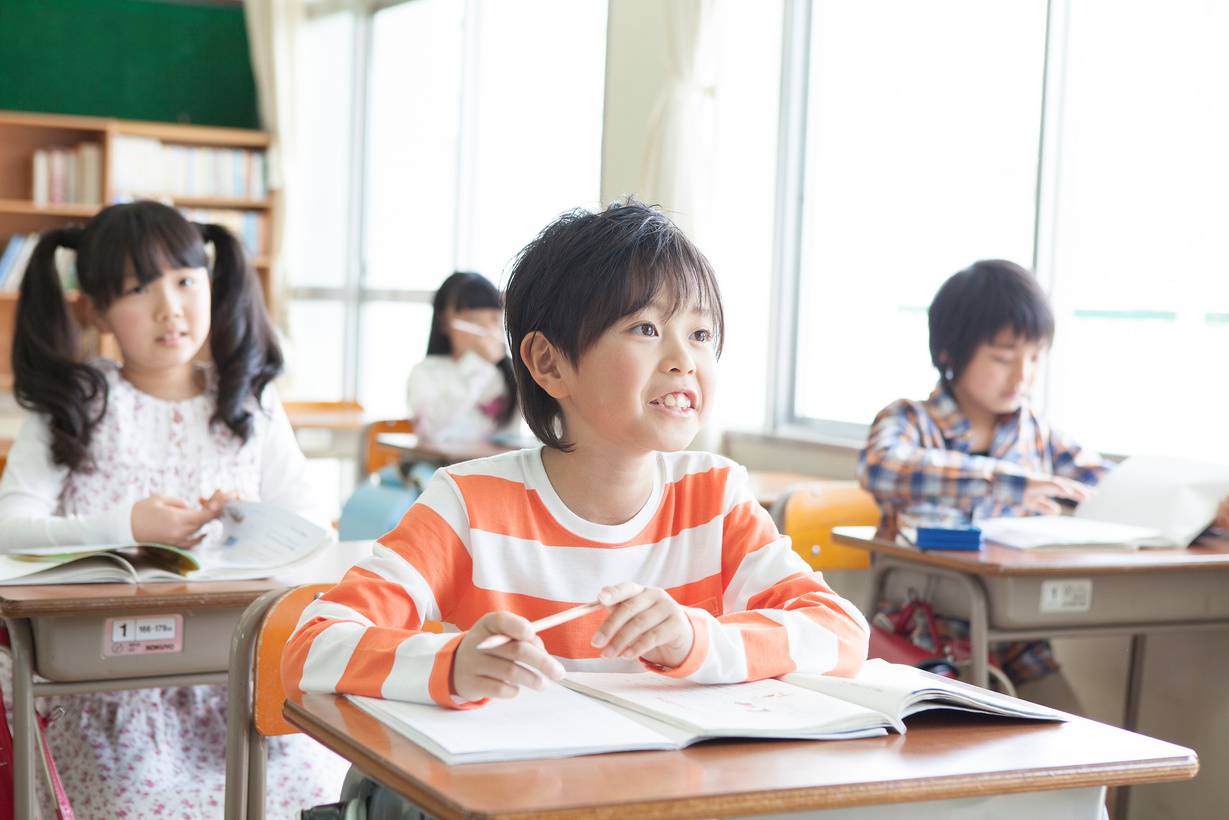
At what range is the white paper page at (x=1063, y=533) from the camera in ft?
7.00

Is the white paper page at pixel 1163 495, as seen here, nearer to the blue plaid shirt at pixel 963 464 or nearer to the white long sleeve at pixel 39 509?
the blue plaid shirt at pixel 963 464

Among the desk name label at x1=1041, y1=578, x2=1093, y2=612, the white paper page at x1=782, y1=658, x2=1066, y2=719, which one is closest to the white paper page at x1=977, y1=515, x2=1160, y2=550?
the desk name label at x1=1041, y1=578, x2=1093, y2=612

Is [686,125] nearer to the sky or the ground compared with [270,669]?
nearer to the sky

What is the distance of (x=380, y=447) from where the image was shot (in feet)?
13.2

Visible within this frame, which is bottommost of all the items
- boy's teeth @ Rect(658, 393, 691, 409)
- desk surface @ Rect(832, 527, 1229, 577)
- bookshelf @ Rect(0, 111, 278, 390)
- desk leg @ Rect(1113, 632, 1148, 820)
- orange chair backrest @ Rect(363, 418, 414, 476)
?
desk leg @ Rect(1113, 632, 1148, 820)

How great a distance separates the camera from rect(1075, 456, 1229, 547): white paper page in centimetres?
223

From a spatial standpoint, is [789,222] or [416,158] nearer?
[789,222]

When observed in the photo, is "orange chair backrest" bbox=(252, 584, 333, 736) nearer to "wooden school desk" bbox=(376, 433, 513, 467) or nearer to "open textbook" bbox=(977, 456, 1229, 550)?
"open textbook" bbox=(977, 456, 1229, 550)

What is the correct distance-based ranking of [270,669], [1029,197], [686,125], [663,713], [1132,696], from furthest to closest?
[686,125]
[1029,197]
[1132,696]
[270,669]
[663,713]

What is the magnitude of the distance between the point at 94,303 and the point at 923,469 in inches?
62.4

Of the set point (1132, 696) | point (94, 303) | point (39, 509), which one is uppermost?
point (94, 303)

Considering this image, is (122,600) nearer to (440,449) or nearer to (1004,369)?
(1004,369)

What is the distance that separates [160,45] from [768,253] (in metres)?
4.06

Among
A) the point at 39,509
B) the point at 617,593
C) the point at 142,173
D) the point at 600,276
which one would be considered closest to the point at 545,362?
the point at 600,276
